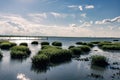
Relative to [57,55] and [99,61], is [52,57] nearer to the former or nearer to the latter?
[57,55]

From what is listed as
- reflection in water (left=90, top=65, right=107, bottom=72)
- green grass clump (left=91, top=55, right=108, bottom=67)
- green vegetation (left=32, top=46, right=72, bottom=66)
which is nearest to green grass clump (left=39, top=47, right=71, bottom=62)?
green vegetation (left=32, top=46, right=72, bottom=66)

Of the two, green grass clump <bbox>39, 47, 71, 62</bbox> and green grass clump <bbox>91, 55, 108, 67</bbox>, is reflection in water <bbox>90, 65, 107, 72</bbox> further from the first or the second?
green grass clump <bbox>39, 47, 71, 62</bbox>

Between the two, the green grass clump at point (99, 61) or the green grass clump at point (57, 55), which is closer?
the green grass clump at point (99, 61)

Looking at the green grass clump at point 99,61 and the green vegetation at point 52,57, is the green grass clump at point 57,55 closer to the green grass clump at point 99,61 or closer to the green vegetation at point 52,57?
the green vegetation at point 52,57

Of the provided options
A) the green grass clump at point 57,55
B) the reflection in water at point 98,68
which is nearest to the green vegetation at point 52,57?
the green grass clump at point 57,55

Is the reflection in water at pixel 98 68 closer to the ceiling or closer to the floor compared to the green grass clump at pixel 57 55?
closer to the floor

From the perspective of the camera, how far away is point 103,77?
109 feet

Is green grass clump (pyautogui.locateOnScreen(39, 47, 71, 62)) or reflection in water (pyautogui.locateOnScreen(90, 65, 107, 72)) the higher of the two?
green grass clump (pyautogui.locateOnScreen(39, 47, 71, 62))

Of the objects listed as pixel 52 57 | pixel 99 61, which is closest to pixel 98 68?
pixel 99 61

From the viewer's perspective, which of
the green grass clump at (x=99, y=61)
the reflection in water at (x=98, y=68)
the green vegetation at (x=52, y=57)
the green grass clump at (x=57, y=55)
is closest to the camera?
the reflection in water at (x=98, y=68)

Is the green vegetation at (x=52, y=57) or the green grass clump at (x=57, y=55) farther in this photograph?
the green grass clump at (x=57, y=55)

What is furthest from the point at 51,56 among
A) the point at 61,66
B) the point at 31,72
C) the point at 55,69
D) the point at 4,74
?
the point at 4,74

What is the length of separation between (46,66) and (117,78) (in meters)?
13.8

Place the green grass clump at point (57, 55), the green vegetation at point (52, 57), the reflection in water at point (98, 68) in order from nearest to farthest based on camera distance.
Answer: the reflection in water at point (98, 68) < the green vegetation at point (52, 57) < the green grass clump at point (57, 55)
